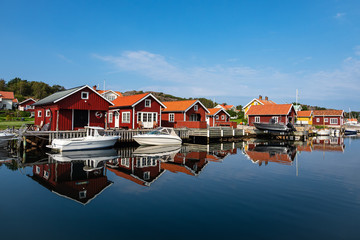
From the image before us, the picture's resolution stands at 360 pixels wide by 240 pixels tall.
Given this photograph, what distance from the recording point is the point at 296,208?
9031 millimetres

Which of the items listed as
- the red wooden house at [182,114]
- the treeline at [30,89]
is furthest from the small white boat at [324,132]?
the treeline at [30,89]

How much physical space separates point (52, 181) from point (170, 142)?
1657cm

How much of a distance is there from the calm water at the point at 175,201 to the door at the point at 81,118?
1074 centimetres

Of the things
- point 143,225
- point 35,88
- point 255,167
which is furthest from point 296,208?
point 35,88

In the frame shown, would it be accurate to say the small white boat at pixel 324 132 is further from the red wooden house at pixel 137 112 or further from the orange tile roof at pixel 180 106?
the red wooden house at pixel 137 112

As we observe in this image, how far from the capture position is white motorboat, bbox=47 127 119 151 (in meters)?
20.8

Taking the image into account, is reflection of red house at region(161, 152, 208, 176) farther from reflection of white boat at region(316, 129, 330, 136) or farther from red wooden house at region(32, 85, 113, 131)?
reflection of white boat at region(316, 129, 330, 136)

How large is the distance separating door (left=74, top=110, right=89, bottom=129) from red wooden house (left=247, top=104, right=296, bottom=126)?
3215 centimetres

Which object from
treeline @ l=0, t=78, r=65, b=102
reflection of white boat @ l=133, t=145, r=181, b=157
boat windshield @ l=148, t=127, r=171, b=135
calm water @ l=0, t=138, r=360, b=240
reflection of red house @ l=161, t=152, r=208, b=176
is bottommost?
calm water @ l=0, t=138, r=360, b=240

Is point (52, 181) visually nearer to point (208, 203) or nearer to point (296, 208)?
point (208, 203)

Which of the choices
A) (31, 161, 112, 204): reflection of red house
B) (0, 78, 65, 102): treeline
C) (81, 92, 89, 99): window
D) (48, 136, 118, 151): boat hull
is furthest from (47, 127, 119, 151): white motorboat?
(0, 78, 65, 102): treeline

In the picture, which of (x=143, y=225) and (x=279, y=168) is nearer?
(x=143, y=225)

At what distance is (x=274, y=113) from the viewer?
168 ft

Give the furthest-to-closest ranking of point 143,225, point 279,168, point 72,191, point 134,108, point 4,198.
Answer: point 134,108
point 279,168
point 72,191
point 4,198
point 143,225
